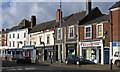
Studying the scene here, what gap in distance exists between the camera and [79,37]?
3547 cm

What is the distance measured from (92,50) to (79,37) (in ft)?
11.8

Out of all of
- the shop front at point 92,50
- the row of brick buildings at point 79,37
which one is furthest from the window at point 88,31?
the shop front at point 92,50

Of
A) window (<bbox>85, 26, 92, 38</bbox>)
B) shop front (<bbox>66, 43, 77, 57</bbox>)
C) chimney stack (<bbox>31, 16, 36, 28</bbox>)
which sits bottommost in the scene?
shop front (<bbox>66, 43, 77, 57</bbox>)

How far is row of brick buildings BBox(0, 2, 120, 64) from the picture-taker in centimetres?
3015

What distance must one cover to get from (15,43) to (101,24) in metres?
33.7

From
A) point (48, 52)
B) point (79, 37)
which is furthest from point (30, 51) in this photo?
point (79, 37)

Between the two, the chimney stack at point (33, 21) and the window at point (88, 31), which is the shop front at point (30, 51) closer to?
the chimney stack at point (33, 21)

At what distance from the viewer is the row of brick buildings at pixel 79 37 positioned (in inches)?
1187

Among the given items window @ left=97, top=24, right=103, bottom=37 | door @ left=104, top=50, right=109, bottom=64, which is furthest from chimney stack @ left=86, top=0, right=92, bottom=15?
door @ left=104, top=50, right=109, bottom=64

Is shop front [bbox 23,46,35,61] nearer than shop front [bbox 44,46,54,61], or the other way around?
shop front [bbox 44,46,54,61]

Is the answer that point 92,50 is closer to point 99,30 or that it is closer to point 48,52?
point 99,30

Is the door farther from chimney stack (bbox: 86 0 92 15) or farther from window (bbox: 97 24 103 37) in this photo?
chimney stack (bbox: 86 0 92 15)

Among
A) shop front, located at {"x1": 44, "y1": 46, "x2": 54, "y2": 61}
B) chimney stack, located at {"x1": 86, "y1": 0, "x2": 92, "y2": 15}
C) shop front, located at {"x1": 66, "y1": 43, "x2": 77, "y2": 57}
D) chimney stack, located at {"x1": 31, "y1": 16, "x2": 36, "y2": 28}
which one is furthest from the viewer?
chimney stack, located at {"x1": 31, "y1": 16, "x2": 36, "y2": 28}

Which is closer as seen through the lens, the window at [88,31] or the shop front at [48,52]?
the window at [88,31]
